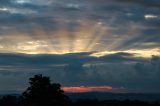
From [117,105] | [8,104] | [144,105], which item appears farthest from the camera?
[144,105]

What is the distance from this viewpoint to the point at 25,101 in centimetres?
7456

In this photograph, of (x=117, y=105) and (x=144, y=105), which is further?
(x=144, y=105)

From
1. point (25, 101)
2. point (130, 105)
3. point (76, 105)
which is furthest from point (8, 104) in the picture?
point (130, 105)

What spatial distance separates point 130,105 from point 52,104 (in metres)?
68.8

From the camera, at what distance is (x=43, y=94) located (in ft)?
237

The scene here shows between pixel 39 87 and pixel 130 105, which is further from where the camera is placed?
pixel 130 105

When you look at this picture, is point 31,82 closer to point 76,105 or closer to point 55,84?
point 55,84

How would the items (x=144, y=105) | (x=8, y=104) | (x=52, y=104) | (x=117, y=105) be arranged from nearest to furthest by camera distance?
Result: 1. (x=52, y=104)
2. (x=8, y=104)
3. (x=117, y=105)
4. (x=144, y=105)

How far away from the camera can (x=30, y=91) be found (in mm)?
73625

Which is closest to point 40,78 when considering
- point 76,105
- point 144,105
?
point 76,105

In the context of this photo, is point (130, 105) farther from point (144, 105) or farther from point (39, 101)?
point (39, 101)

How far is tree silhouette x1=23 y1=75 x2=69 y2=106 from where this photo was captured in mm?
72375

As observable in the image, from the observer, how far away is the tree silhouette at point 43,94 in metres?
72.4

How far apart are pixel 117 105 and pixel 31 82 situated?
2443 inches
